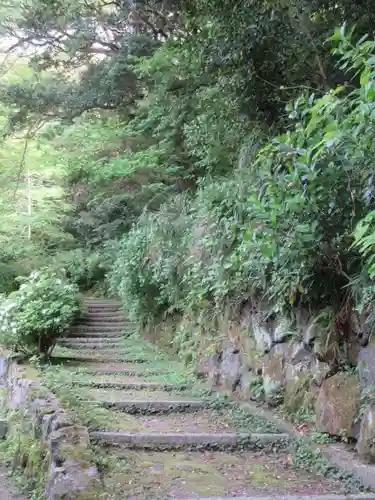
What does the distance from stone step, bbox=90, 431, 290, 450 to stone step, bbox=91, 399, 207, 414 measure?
0.88m

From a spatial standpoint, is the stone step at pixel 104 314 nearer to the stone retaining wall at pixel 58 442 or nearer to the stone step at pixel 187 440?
the stone retaining wall at pixel 58 442

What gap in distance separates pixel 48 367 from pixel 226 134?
3.64 metres

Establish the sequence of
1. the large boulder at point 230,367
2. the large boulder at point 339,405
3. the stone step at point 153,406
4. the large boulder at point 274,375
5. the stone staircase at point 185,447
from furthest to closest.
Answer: the large boulder at point 230,367, the stone step at point 153,406, the large boulder at point 274,375, the large boulder at point 339,405, the stone staircase at point 185,447

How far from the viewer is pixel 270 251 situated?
132 inches

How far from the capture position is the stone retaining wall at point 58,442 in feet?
8.24

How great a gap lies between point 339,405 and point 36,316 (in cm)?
432

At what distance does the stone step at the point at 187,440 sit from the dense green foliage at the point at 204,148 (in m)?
1.09

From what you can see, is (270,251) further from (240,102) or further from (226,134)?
(226,134)

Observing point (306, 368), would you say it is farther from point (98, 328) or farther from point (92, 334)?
point (98, 328)

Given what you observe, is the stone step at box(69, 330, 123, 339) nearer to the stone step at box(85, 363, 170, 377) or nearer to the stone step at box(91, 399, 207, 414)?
the stone step at box(85, 363, 170, 377)

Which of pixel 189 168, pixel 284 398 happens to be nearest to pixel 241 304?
pixel 284 398

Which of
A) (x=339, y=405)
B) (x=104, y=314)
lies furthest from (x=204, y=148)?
(x=104, y=314)

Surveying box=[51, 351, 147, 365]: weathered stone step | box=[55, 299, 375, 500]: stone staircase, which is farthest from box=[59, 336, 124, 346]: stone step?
box=[55, 299, 375, 500]: stone staircase

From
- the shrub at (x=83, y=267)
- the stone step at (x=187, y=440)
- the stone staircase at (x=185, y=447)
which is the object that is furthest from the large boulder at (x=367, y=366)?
the shrub at (x=83, y=267)
